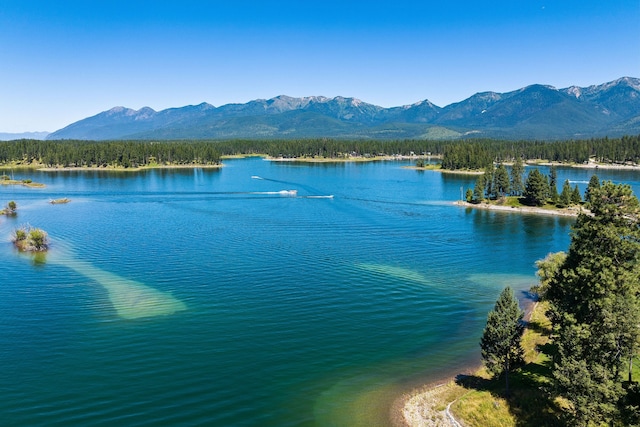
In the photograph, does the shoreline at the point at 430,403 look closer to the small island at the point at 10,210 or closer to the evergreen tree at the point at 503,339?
the evergreen tree at the point at 503,339

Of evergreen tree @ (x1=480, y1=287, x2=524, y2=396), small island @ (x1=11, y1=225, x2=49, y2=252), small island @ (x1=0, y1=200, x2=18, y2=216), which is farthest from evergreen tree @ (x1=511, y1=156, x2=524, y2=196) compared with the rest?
small island @ (x1=0, y1=200, x2=18, y2=216)

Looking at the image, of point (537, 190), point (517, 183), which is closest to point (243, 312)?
point (537, 190)

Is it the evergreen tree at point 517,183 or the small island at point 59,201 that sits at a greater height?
the evergreen tree at point 517,183

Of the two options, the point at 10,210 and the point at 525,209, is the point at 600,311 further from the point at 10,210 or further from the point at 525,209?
the point at 10,210

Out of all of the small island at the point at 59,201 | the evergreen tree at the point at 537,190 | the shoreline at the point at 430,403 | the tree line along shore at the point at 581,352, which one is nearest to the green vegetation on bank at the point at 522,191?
the evergreen tree at the point at 537,190

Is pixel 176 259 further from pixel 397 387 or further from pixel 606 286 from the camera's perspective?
pixel 606 286

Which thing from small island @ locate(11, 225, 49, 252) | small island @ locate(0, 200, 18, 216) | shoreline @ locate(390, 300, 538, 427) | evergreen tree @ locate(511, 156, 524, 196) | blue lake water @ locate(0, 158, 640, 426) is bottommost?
shoreline @ locate(390, 300, 538, 427)

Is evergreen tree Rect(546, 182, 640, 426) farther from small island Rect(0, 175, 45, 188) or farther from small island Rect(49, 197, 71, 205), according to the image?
small island Rect(0, 175, 45, 188)
